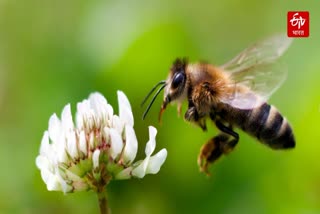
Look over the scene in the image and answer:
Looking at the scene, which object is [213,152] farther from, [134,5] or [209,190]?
[134,5]

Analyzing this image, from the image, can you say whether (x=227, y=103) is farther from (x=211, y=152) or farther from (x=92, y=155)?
(x=92, y=155)

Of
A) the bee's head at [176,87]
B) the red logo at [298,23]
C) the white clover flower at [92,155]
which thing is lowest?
the white clover flower at [92,155]

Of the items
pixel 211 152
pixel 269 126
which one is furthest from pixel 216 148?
pixel 269 126

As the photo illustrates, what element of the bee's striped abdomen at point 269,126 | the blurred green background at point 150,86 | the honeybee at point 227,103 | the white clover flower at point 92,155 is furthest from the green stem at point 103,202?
the blurred green background at point 150,86

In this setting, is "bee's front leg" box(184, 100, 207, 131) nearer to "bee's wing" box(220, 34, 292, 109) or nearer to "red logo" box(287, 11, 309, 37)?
"bee's wing" box(220, 34, 292, 109)

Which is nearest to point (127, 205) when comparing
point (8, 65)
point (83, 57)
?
point (83, 57)

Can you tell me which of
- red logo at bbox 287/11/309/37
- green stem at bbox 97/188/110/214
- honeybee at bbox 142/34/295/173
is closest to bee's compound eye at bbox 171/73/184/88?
honeybee at bbox 142/34/295/173

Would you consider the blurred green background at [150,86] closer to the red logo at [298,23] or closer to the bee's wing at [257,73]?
the red logo at [298,23]
